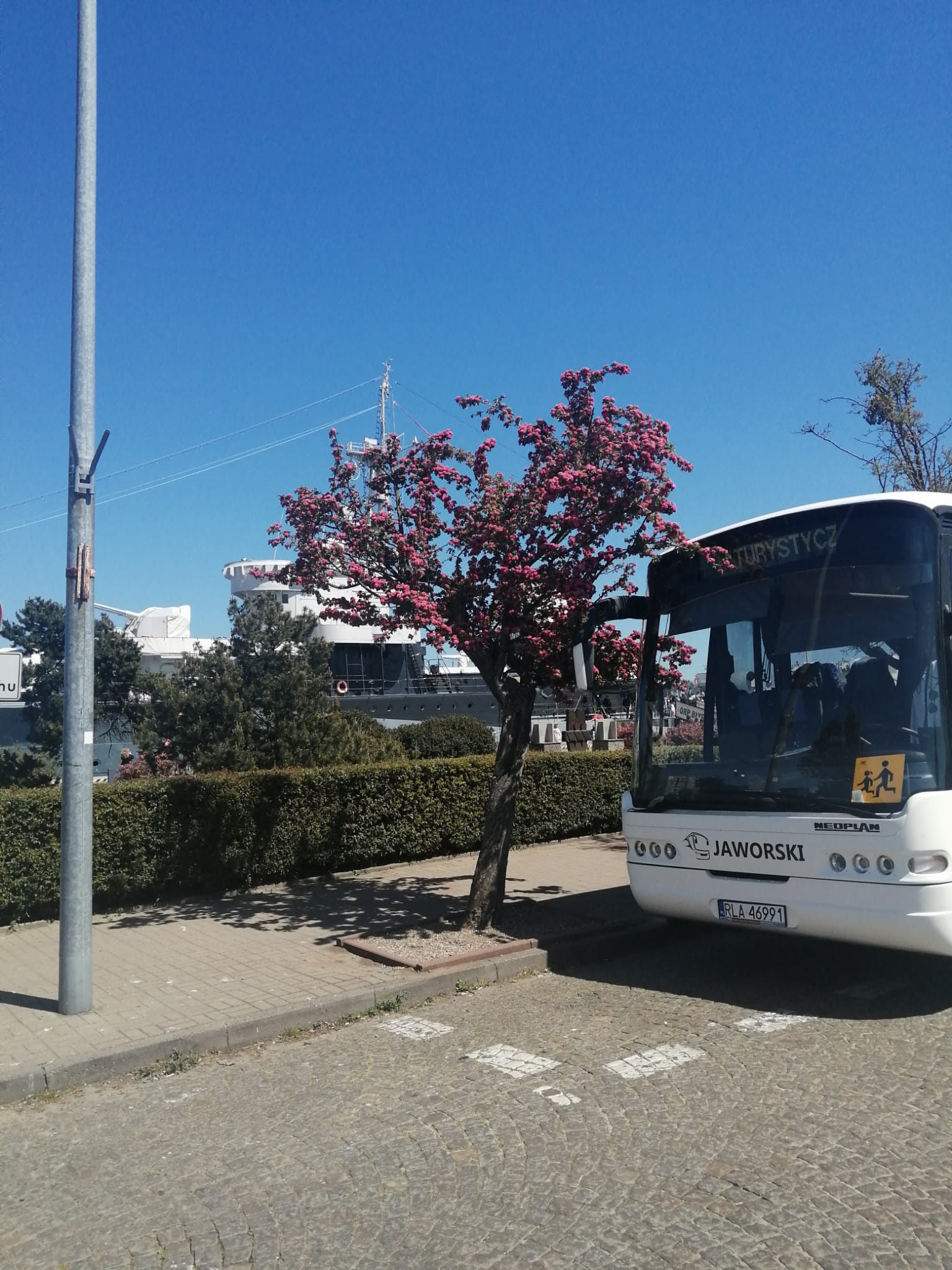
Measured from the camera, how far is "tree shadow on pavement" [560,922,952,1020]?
22.4 feet

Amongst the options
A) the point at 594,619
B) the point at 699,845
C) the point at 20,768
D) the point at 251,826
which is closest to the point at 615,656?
the point at 594,619

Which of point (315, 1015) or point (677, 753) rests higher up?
point (677, 753)

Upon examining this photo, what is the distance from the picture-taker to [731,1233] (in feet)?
12.5

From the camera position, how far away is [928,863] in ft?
20.2

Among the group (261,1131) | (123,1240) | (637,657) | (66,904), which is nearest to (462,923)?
(637,657)

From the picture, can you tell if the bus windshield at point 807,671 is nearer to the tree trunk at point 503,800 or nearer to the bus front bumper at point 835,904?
the bus front bumper at point 835,904

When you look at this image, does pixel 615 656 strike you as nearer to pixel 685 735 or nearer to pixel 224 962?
pixel 685 735

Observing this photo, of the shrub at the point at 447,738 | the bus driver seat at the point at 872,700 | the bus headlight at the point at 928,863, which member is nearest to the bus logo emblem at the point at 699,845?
the bus driver seat at the point at 872,700

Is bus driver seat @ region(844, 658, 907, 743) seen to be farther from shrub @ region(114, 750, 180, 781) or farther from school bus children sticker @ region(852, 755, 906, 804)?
shrub @ region(114, 750, 180, 781)

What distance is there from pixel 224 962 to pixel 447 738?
1365 centimetres

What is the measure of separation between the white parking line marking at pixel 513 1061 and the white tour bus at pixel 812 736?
1917mm

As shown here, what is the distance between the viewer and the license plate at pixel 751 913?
6.88 m

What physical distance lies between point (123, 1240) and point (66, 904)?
3104 millimetres

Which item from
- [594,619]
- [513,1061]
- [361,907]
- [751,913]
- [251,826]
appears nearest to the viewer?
[513,1061]
